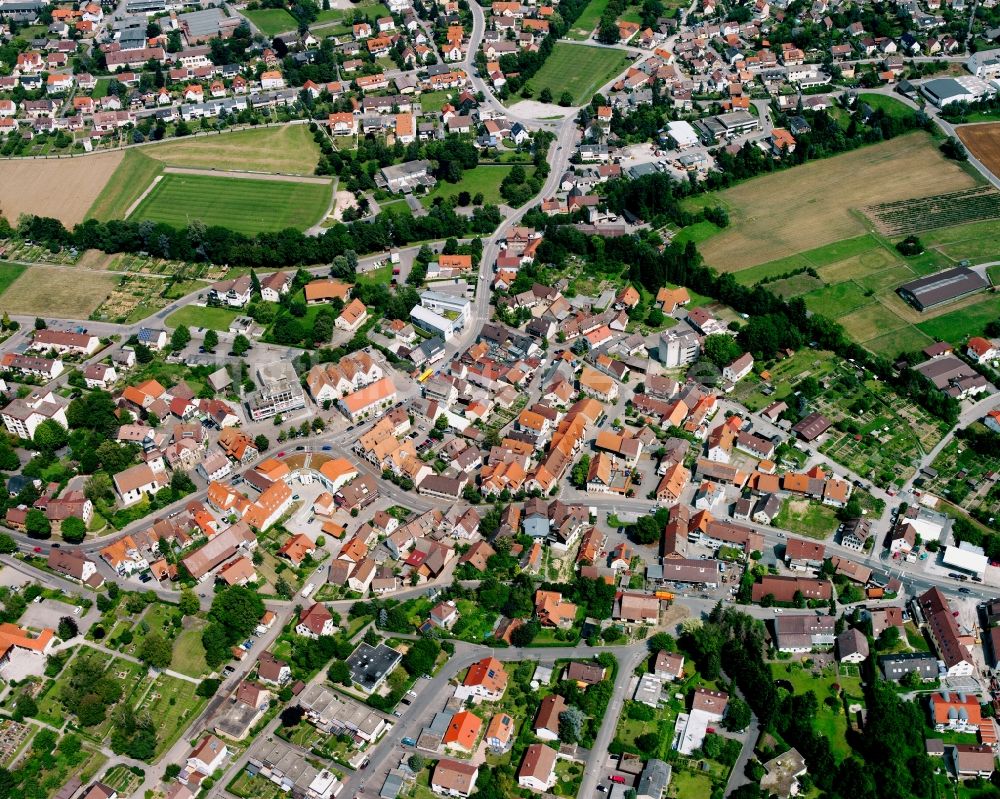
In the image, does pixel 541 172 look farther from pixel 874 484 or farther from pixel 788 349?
pixel 874 484

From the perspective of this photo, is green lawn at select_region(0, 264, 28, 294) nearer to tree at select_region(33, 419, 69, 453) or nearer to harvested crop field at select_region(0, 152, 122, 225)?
harvested crop field at select_region(0, 152, 122, 225)

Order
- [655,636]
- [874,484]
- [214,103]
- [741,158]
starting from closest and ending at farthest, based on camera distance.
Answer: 1. [655,636]
2. [874,484]
3. [741,158]
4. [214,103]

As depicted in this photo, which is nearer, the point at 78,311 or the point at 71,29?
the point at 78,311

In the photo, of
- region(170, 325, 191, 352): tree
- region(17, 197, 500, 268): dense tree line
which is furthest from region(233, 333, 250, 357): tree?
region(17, 197, 500, 268): dense tree line

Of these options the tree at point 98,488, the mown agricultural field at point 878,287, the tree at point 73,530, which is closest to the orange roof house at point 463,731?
the tree at point 73,530

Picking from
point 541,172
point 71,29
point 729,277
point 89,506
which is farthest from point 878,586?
point 71,29

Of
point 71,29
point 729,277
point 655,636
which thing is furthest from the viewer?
point 71,29
